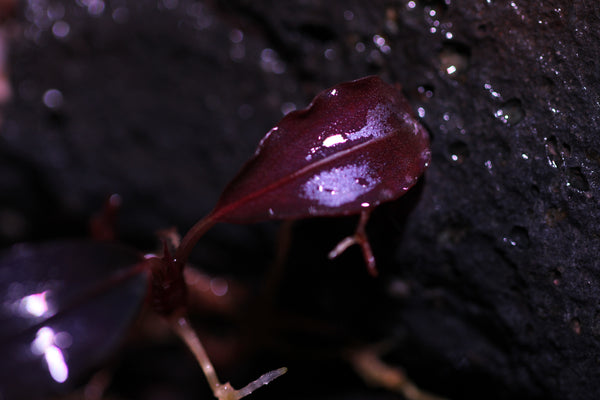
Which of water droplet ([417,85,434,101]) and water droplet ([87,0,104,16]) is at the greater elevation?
water droplet ([87,0,104,16])

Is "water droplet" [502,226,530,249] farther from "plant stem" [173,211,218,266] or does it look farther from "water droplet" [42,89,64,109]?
"water droplet" [42,89,64,109]

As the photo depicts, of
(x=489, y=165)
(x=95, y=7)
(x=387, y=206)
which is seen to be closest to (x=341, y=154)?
(x=387, y=206)

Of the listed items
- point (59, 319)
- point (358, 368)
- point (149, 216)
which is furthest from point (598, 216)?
point (149, 216)

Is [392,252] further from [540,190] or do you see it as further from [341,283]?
[540,190]

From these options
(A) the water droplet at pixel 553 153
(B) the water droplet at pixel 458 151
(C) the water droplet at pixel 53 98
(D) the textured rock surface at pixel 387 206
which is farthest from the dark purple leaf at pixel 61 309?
(A) the water droplet at pixel 553 153

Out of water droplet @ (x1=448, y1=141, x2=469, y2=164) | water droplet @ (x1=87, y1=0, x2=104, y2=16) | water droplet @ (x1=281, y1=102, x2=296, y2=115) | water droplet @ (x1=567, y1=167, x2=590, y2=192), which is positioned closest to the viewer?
water droplet @ (x1=567, y1=167, x2=590, y2=192)

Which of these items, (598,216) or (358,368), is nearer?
(598,216)

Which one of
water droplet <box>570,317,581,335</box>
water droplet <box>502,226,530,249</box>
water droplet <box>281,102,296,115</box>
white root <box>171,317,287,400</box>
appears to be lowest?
water droplet <box>570,317,581,335</box>

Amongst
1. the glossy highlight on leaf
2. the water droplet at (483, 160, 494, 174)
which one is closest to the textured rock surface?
the water droplet at (483, 160, 494, 174)
